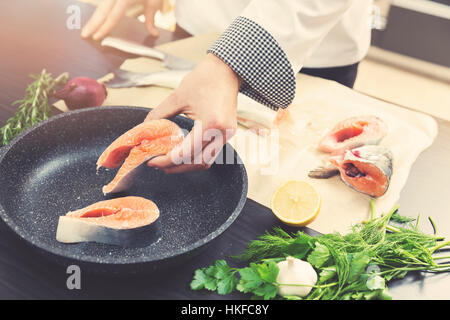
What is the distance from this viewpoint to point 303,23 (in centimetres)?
150

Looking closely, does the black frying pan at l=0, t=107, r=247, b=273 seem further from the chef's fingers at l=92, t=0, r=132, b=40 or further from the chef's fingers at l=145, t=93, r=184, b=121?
the chef's fingers at l=92, t=0, r=132, b=40

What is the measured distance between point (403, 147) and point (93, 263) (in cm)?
112

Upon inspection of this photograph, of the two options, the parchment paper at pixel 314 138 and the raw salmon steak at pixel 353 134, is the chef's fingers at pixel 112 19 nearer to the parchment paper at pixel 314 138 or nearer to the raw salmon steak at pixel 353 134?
the parchment paper at pixel 314 138

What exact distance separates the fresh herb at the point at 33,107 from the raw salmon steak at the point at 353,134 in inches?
35.4

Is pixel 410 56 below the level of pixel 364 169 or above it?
below

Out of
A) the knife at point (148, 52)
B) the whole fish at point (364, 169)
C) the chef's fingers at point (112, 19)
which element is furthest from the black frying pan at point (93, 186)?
the chef's fingers at point (112, 19)

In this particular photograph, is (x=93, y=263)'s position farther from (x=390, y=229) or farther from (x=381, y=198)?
(x=381, y=198)

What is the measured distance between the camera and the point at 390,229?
48.8 inches

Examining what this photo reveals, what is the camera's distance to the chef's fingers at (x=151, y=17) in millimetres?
2115

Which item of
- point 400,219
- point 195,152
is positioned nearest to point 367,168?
point 400,219

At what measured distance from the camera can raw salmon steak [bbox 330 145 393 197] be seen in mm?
1402

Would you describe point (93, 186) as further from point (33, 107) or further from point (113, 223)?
point (33, 107)

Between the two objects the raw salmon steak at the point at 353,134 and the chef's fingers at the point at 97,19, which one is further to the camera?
the chef's fingers at the point at 97,19

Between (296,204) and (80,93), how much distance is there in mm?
824
